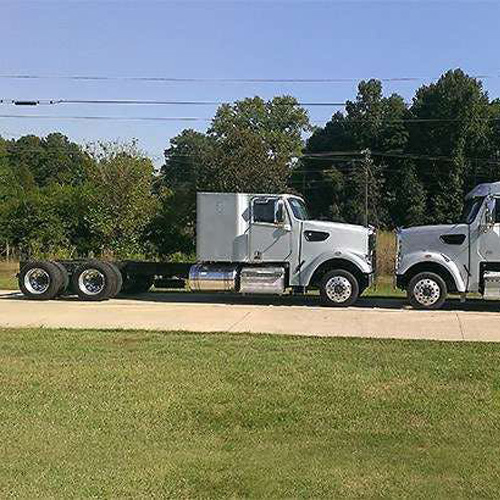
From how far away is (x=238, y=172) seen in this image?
38406 mm

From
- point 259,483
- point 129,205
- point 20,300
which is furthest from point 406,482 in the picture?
point 129,205

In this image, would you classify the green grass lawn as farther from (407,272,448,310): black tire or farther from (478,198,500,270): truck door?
(478,198,500,270): truck door

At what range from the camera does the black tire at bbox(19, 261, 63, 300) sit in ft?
57.2

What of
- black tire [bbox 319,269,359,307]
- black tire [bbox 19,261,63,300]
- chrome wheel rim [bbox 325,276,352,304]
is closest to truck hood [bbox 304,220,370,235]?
black tire [bbox 319,269,359,307]

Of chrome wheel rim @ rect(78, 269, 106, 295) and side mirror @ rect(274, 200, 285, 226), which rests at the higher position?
side mirror @ rect(274, 200, 285, 226)

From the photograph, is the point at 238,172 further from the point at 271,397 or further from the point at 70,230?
the point at 271,397

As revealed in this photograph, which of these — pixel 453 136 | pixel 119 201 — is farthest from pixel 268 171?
pixel 453 136

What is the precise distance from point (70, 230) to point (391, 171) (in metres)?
46.8

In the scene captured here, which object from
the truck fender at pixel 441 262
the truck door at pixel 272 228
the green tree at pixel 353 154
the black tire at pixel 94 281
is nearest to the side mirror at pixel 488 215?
the truck fender at pixel 441 262

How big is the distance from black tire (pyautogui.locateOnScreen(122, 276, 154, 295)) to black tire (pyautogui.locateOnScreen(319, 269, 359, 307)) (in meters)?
4.93

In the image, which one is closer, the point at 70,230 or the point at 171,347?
the point at 171,347

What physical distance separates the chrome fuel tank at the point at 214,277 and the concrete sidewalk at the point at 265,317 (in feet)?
1.37

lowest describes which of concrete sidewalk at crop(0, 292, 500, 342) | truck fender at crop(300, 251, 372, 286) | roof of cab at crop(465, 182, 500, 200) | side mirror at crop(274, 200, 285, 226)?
concrete sidewalk at crop(0, 292, 500, 342)

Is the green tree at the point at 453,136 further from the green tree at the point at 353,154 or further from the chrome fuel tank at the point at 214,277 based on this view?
the chrome fuel tank at the point at 214,277
